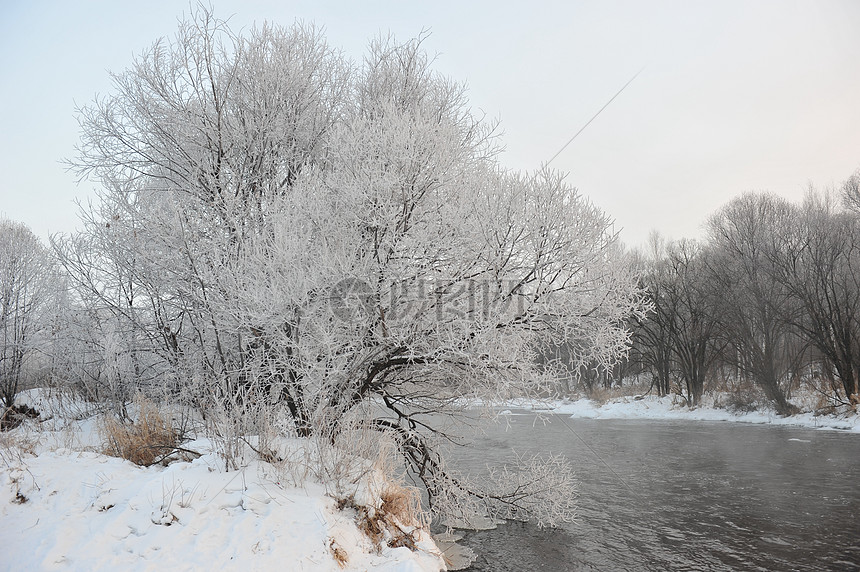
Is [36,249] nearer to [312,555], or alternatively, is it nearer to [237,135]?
[237,135]

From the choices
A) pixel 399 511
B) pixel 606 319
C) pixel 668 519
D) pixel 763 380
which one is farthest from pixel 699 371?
pixel 399 511

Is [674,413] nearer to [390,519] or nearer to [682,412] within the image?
[682,412]

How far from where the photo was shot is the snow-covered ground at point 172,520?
446 cm

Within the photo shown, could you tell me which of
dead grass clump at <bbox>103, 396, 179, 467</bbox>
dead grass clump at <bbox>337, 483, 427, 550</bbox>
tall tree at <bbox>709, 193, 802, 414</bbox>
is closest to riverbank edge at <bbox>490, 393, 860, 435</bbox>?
tall tree at <bbox>709, 193, 802, 414</bbox>

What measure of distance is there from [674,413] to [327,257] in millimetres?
26491

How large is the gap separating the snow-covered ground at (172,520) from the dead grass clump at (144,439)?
0.74m

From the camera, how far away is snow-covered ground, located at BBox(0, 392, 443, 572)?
4.46 metres

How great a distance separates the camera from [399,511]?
22.0 feet

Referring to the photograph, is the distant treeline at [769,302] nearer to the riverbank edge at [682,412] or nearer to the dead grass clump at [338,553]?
the riverbank edge at [682,412]

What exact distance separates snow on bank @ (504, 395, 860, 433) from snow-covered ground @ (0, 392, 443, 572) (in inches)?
645

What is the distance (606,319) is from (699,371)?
25393 millimetres

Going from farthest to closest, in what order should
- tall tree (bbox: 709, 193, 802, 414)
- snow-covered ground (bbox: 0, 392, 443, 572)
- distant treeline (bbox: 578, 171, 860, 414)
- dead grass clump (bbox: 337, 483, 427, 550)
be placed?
tall tree (bbox: 709, 193, 802, 414), distant treeline (bbox: 578, 171, 860, 414), dead grass clump (bbox: 337, 483, 427, 550), snow-covered ground (bbox: 0, 392, 443, 572)

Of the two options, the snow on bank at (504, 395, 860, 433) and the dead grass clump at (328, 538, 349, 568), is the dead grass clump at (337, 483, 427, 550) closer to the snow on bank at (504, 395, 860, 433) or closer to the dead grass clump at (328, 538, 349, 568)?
the dead grass clump at (328, 538, 349, 568)

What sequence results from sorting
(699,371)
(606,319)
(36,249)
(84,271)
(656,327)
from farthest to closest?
(656,327), (699,371), (36,249), (84,271), (606,319)
